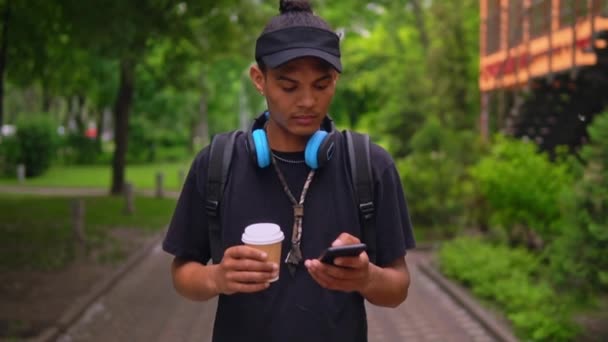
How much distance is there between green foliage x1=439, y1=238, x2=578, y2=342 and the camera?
7.34 meters

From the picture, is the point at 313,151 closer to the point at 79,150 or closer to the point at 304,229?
the point at 304,229

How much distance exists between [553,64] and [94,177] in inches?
976

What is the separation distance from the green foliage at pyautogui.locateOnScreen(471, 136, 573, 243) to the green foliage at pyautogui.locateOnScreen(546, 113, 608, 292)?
336 centimetres

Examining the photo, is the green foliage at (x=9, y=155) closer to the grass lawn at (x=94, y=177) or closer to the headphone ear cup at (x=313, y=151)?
the grass lawn at (x=94, y=177)

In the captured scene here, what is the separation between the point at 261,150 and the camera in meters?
2.29

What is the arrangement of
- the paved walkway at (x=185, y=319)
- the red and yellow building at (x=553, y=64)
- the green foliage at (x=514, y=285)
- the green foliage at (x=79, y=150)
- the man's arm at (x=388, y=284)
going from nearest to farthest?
the man's arm at (x=388, y=284)
the green foliage at (x=514, y=285)
the paved walkway at (x=185, y=319)
the red and yellow building at (x=553, y=64)
the green foliage at (x=79, y=150)

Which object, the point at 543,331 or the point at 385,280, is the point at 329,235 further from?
the point at 543,331

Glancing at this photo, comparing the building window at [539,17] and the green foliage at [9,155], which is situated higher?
the building window at [539,17]

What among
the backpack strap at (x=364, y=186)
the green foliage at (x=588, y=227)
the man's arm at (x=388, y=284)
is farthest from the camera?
the green foliage at (x=588, y=227)

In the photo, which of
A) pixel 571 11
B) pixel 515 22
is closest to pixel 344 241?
pixel 571 11

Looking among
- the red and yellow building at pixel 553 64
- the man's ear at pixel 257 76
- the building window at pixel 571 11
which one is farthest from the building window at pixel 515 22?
the man's ear at pixel 257 76

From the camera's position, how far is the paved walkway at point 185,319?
809cm

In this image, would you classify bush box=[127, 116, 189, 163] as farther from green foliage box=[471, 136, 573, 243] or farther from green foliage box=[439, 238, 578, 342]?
green foliage box=[471, 136, 573, 243]

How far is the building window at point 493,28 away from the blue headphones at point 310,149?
1916 cm
